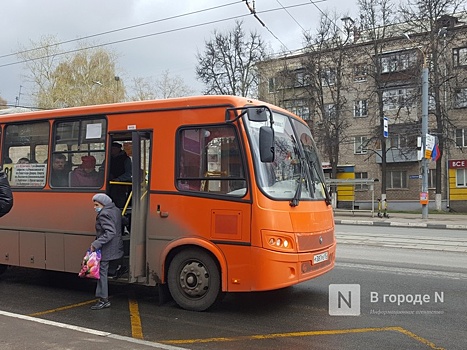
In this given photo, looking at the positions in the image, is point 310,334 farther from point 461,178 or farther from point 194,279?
point 461,178

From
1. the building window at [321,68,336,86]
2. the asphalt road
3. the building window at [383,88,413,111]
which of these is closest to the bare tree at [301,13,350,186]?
the building window at [321,68,336,86]

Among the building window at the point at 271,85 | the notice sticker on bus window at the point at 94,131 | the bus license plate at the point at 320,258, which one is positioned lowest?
the bus license plate at the point at 320,258

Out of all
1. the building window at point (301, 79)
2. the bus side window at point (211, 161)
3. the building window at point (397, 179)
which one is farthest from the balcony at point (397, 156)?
the bus side window at point (211, 161)

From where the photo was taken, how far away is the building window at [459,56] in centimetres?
3422

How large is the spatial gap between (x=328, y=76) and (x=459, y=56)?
9.56m

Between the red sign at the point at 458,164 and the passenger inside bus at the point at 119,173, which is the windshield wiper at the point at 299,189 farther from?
the red sign at the point at 458,164

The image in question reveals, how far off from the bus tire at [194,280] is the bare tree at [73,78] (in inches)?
1212

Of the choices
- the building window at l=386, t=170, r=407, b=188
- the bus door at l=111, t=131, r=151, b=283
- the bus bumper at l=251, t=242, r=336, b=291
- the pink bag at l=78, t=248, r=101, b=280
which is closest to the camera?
the bus bumper at l=251, t=242, r=336, b=291

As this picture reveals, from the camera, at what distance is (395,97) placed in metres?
37.2

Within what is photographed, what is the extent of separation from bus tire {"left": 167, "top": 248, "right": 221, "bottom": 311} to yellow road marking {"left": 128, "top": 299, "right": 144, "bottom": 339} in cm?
55

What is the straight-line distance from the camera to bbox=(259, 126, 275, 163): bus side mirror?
5988mm

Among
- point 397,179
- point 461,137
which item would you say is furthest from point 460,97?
point 397,179

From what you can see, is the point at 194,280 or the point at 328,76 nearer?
the point at 194,280

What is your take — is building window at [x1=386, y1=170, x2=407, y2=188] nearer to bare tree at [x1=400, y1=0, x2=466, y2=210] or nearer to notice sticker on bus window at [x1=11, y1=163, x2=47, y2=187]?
bare tree at [x1=400, y1=0, x2=466, y2=210]
